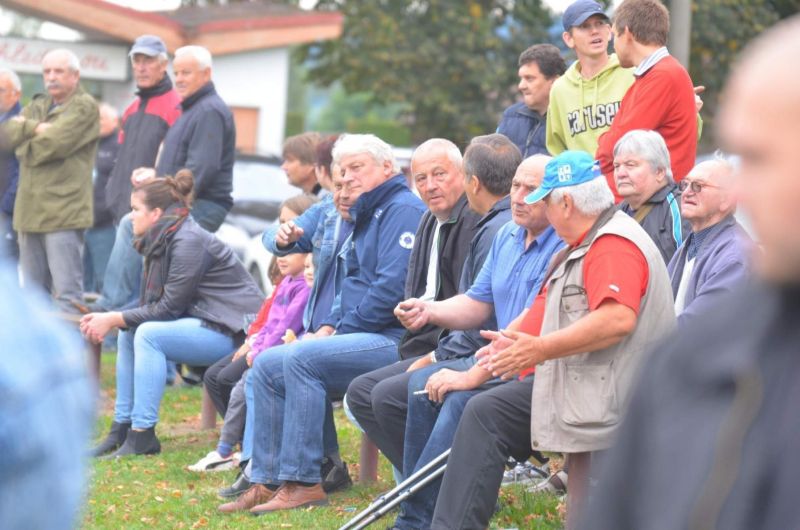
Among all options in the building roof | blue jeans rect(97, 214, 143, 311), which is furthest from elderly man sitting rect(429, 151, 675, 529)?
the building roof

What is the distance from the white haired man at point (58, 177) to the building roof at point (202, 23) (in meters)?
9.52

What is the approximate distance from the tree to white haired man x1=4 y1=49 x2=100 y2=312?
16138 millimetres

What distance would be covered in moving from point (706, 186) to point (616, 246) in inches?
32.6

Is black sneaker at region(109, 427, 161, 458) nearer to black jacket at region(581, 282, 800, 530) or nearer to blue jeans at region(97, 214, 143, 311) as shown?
blue jeans at region(97, 214, 143, 311)

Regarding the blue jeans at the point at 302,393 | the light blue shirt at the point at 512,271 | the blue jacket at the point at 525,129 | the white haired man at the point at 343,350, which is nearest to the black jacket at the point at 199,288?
the white haired man at the point at 343,350

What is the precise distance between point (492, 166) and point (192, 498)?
2.62 m

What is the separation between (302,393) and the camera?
6.93 meters

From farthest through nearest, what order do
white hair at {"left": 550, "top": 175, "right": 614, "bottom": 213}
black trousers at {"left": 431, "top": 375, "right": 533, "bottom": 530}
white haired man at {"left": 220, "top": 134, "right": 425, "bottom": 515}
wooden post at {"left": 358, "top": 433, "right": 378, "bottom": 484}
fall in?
wooden post at {"left": 358, "top": 433, "right": 378, "bottom": 484}
white haired man at {"left": 220, "top": 134, "right": 425, "bottom": 515}
black trousers at {"left": 431, "top": 375, "right": 533, "bottom": 530}
white hair at {"left": 550, "top": 175, "right": 614, "bottom": 213}

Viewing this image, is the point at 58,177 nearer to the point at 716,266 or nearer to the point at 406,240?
the point at 406,240

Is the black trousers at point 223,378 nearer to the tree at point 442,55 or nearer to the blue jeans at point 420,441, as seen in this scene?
the blue jeans at point 420,441

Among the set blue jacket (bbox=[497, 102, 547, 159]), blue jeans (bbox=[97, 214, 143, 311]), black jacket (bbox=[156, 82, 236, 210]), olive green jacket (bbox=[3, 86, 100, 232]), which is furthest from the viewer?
olive green jacket (bbox=[3, 86, 100, 232])

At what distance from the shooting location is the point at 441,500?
18.2ft

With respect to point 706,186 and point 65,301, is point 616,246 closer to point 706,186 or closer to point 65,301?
point 706,186

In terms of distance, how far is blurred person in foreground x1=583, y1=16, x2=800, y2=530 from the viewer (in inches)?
55.3
